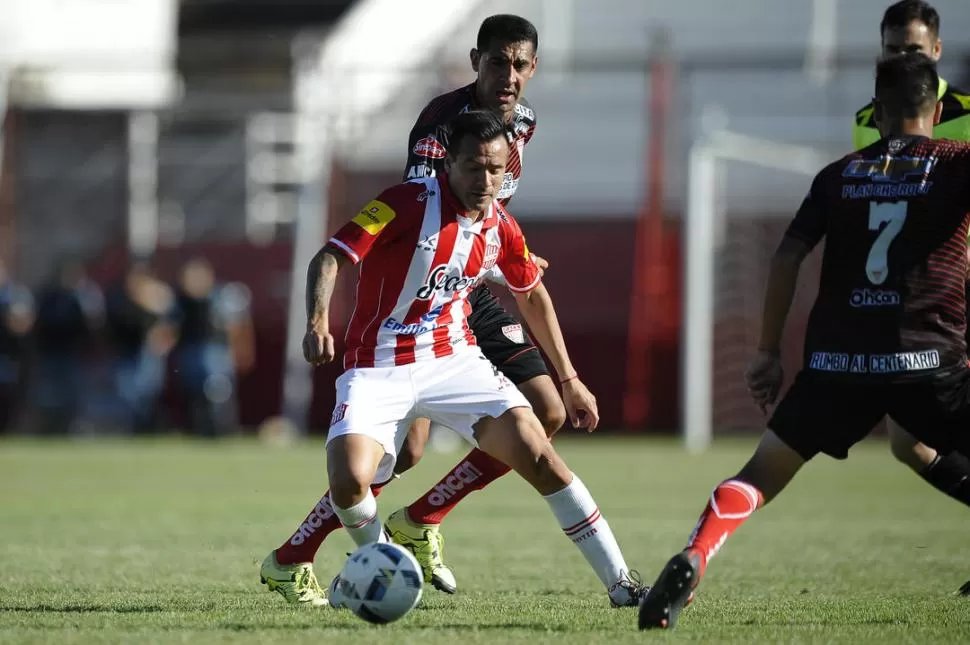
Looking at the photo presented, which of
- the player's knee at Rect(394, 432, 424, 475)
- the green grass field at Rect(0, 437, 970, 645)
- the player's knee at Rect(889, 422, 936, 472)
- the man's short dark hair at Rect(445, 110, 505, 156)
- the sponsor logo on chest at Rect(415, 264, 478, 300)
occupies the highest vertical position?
the man's short dark hair at Rect(445, 110, 505, 156)

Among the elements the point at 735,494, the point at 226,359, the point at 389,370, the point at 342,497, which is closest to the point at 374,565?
the point at 342,497

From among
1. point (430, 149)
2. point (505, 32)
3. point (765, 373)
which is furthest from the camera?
point (505, 32)

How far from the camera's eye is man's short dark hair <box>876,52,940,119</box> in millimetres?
5719

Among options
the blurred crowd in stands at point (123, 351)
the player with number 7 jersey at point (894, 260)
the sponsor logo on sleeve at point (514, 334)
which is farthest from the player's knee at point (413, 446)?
the blurred crowd in stands at point (123, 351)

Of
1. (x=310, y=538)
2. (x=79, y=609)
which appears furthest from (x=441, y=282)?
(x=79, y=609)

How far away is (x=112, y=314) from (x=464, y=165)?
626 inches

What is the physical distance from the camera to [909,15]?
761cm

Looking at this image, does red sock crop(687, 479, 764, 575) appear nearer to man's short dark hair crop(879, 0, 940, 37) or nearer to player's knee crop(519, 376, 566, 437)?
player's knee crop(519, 376, 566, 437)

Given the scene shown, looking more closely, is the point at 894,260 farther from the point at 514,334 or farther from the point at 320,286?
the point at 514,334

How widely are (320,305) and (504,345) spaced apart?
1.67m

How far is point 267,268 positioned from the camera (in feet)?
74.4

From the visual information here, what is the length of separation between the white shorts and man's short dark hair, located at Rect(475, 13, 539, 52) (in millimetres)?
1536

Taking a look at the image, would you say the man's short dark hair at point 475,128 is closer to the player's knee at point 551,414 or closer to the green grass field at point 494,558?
the player's knee at point 551,414

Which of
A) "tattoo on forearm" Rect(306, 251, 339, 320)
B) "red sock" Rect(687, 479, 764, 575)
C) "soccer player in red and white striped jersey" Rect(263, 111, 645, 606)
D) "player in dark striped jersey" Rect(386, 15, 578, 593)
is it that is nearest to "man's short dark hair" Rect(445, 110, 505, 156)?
"soccer player in red and white striped jersey" Rect(263, 111, 645, 606)
